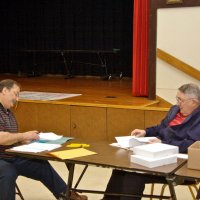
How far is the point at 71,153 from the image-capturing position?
261cm

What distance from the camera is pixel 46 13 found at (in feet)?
32.4

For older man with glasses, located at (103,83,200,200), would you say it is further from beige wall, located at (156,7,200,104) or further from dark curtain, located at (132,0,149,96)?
dark curtain, located at (132,0,149,96)

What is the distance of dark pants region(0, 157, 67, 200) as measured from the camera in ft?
9.37

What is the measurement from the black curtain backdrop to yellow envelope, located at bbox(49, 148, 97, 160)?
6422mm

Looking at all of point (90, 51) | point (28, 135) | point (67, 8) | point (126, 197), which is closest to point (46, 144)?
point (28, 135)

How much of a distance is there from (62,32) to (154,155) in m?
7.71

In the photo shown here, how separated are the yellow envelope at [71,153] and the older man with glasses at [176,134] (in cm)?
28

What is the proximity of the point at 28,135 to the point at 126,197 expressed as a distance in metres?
0.77

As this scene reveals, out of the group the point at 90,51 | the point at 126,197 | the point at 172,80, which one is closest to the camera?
the point at 126,197

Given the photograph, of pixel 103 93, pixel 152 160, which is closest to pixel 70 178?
pixel 152 160

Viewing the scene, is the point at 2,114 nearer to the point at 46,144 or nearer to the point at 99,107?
the point at 46,144

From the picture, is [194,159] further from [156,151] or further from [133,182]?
[133,182]

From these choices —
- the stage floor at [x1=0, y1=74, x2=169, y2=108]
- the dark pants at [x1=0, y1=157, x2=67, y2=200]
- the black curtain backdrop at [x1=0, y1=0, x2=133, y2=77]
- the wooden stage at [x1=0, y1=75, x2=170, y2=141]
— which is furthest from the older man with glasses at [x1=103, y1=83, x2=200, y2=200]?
the black curtain backdrop at [x1=0, y1=0, x2=133, y2=77]

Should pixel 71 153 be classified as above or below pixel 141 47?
below
